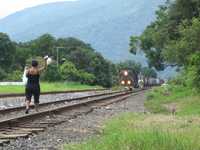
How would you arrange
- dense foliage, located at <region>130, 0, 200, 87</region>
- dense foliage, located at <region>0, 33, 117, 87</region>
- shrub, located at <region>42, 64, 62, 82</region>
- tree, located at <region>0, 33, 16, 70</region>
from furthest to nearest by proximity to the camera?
1. tree, located at <region>0, 33, 16, 70</region>
2. dense foliage, located at <region>0, 33, 117, 87</region>
3. shrub, located at <region>42, 64, 62, 82</region>
4. dense foliage, located at <region>130, 0, 200, 87</region>

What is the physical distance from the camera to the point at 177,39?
50500 millimetres

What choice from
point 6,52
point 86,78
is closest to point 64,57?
point 6,52

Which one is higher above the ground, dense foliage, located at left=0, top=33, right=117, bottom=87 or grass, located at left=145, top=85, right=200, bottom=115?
dense foliage, located at left=0, top=33, right=117, bottom=87

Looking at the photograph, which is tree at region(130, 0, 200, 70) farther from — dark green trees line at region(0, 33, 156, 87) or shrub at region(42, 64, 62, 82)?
dark green trees line at region(0, 33, 156, 87)

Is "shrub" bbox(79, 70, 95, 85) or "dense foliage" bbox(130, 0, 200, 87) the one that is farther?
"shrub" bbox(79, 70, 95, 85)

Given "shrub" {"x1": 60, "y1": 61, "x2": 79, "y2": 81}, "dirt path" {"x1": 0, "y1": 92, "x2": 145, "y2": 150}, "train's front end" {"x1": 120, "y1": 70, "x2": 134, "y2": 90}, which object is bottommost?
"dirt path" {"x1": 0, "y1": 92, "x2": 145, "y2": 150}

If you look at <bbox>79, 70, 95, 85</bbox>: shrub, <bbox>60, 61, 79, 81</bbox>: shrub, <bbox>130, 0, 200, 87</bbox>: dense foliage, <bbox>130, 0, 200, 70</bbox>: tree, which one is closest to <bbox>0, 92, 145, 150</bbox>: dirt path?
<bbox>130, 0, 200, 87</bbox>: dense foliage

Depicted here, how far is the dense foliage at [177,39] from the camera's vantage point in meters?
34.7

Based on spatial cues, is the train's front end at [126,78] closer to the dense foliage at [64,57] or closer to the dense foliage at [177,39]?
the dense foliage at [177,39]

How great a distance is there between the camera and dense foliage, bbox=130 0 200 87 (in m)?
34.7

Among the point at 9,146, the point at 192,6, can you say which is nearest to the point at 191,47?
the point at 192,6

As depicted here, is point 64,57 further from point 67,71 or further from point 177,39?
point 177,39

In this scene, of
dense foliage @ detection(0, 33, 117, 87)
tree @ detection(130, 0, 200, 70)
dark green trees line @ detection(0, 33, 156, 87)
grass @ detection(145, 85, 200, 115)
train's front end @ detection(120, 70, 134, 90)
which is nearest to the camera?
grass @ detection(145, 85, 200, 115)

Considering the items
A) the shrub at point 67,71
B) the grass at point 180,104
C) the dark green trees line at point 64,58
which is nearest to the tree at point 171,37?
the grass at point 180,104
